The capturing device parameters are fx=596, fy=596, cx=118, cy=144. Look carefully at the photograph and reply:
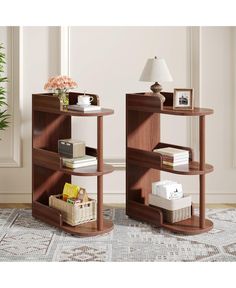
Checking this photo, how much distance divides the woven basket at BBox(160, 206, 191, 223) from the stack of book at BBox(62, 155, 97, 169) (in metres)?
0.69

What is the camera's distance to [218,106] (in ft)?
18.0

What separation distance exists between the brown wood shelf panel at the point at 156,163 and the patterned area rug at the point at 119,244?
0.48 m

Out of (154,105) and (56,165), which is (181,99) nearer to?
(154,105)

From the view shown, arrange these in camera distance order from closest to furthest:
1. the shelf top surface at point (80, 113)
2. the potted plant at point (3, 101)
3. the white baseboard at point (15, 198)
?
the shelf top surface at point (80, 113) < the potted plant at point (3, 101) < the white baseboard at point (15, 198)

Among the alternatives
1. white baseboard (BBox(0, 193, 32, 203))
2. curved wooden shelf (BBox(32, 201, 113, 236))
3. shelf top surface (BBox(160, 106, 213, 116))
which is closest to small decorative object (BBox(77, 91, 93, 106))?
shelf top surface (BBox(160, 106, 213, 116))

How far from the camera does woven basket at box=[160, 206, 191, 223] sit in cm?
464

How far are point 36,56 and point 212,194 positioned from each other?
2068mm

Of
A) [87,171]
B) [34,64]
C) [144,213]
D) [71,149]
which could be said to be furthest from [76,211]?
[34,64]

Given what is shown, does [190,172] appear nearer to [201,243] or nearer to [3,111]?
[201,243]

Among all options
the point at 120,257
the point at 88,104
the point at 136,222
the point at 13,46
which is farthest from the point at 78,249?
the point at 13,46

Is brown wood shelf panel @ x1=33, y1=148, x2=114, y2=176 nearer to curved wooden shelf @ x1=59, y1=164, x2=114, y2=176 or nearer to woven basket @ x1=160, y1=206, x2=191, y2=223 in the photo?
curved wooden shelf @ x1=59, y1=164, x2=114, y2=176

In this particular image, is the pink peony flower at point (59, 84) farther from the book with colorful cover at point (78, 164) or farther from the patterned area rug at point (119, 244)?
the patterned area rug at point (119, 244)

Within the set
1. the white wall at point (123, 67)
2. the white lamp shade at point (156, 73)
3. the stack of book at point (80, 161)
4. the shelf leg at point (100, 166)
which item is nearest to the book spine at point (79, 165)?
the stack of book at point (80, 161)

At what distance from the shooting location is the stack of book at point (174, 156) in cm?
Answer: 454
